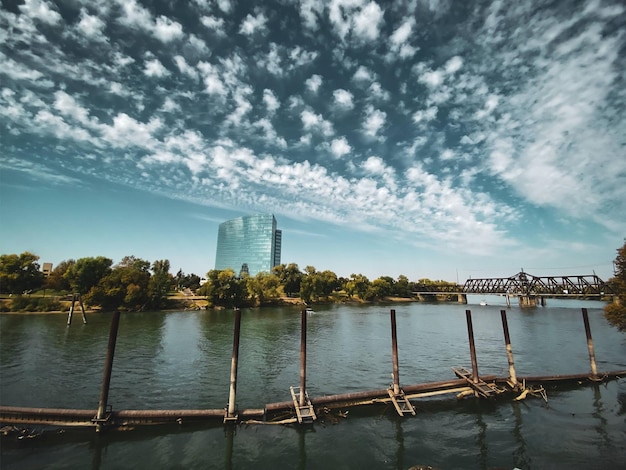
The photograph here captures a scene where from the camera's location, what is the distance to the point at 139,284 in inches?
3595

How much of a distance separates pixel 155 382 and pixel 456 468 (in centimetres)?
2335

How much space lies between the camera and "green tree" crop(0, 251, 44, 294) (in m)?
81.2

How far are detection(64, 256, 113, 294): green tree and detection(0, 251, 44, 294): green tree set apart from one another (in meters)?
9.40

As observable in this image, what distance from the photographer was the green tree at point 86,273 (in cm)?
8538

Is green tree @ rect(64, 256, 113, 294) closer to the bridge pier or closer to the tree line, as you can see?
the tree line

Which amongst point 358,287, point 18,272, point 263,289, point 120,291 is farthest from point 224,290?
point 358,287

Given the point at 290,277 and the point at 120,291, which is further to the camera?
the point at 290,277

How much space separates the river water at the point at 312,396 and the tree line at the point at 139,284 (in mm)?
44051

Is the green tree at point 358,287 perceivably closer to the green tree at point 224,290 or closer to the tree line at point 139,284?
the tree line at point 139,284

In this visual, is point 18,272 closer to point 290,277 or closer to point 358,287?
point 290,277

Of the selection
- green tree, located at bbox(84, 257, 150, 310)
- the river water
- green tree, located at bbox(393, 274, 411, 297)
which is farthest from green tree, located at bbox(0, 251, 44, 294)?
green tree, located at bbox(393, 274, 411, 297)

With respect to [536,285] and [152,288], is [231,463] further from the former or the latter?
[536,285]

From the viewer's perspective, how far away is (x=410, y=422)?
18.4 m

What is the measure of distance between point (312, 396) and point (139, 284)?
86.9 m
